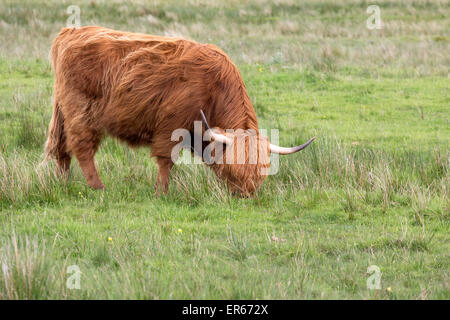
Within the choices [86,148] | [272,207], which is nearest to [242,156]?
[272,207]

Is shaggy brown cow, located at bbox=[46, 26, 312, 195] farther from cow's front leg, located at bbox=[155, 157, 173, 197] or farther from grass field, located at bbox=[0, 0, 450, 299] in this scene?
grass field, located at bbox=[0, 0, 450, 299]

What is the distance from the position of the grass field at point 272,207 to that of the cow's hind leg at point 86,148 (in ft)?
0.52

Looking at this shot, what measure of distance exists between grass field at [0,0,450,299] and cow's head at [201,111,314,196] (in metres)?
0.17

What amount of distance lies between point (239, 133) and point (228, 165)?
A: 0.31m

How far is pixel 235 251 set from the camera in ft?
15.7

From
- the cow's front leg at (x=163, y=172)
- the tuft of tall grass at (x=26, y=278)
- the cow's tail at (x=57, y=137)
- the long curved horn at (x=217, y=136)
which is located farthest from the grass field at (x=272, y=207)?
the long curved horn at (x=217, y=136)

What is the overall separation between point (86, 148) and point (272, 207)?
6.44 feet

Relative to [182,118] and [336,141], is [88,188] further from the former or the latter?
[336,141]

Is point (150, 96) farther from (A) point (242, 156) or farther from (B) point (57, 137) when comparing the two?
(B) point (57, 137)

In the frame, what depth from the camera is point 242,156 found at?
19.4 ft

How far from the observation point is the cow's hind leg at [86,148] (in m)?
6.54

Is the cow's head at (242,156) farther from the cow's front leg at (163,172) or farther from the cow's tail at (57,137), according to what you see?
the cow's tail at (57,137)

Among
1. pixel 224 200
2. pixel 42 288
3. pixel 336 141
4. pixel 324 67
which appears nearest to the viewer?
pixel 42 288

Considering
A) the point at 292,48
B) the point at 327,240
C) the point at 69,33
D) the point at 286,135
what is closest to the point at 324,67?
the point at 292,48
